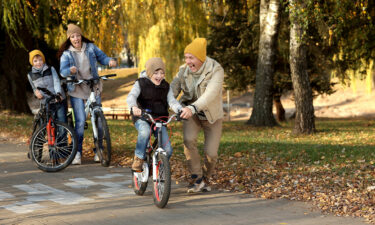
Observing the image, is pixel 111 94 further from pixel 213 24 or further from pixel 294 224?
pixel 294 224

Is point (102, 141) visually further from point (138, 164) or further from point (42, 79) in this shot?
point (138, 164)

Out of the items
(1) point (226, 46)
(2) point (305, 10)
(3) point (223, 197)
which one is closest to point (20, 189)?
(3) point (223, 197)

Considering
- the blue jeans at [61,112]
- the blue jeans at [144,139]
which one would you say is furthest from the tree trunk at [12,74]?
the blue jeans at [144,139]

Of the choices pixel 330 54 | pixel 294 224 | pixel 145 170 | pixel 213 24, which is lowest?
pixel 294 224

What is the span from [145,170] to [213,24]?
1712 centimetres

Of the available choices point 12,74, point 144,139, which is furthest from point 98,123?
point 12,74

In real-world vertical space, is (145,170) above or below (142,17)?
below

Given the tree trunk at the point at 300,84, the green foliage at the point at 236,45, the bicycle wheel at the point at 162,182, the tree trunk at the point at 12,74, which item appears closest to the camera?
the bicycle wheel at the point at 162,182

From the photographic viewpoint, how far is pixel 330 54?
71.4ft

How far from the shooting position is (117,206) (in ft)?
19.6

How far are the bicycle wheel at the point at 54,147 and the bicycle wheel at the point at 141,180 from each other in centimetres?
175

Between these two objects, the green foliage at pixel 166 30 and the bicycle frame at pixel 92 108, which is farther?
the green foliage at pixel 166 30

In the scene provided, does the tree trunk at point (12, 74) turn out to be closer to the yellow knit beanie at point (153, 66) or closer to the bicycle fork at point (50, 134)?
the bicycle fork at point (50, 134)

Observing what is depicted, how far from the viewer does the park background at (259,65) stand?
7.54m
